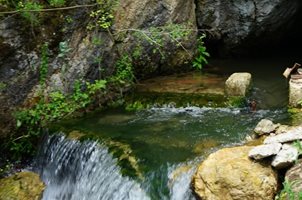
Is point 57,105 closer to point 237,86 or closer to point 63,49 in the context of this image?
point 63,49

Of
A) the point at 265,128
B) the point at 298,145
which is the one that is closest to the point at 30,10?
the point at 265,128

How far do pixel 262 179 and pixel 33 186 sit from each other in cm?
326

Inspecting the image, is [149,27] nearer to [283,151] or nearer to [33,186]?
[33,186]

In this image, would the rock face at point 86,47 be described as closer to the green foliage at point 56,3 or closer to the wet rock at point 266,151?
the green foliage at point 56,3

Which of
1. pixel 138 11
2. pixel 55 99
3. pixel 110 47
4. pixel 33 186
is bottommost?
pixel 33 186

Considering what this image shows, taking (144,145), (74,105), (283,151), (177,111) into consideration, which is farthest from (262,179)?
(74,105)

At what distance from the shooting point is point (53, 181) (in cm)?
634

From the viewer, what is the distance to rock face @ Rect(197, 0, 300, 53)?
9633 millimetres

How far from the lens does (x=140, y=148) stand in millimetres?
5906

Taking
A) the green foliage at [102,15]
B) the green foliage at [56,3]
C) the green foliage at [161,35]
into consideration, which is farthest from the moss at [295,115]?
the green foliage at [56,3]

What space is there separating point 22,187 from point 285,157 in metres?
3.56

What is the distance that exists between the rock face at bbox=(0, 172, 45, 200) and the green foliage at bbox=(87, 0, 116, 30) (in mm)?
2621

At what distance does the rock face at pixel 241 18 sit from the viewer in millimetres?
9633

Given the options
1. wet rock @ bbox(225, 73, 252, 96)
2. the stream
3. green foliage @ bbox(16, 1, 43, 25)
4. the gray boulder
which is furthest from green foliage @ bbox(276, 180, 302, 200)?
green foliage @ bbox(16, 1, 43, 25)
